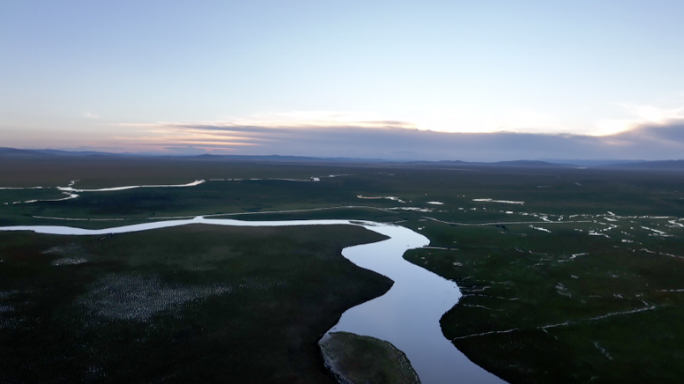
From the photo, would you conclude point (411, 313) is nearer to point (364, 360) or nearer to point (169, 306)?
point (364, 360)

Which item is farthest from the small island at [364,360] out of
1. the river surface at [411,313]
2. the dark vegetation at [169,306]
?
the dark vegetation at [169,306]

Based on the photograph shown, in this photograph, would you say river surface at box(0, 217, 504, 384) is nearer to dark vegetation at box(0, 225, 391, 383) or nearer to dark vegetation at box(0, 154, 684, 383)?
dark vegetation at box(0, 154, 684, 383)

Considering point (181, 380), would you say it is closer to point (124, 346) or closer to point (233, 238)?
point (124, 346)

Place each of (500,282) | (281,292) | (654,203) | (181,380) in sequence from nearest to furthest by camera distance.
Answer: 1. (181,380)
2. (281,292)
3. (500,282)
4. (654,203)

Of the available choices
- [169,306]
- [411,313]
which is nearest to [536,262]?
[411,313]

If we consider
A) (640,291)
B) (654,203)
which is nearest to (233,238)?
(640,291)

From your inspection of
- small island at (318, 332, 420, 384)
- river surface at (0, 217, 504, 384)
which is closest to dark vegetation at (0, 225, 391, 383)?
small island at (318, 332, 420, 384)

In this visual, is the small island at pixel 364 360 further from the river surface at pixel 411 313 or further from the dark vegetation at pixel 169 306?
the dark vegetation at pixel 169 306
